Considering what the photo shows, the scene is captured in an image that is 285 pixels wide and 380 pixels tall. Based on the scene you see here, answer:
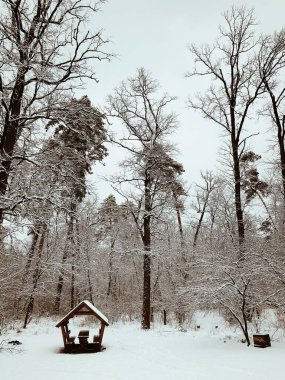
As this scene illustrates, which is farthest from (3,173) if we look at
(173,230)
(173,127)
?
(173,230)

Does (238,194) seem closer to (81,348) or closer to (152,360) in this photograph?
(152,360)

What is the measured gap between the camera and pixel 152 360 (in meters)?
8.92

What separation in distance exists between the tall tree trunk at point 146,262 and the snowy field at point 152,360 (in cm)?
269

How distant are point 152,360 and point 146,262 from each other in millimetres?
7721

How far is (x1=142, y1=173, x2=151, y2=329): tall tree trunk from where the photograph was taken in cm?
1579

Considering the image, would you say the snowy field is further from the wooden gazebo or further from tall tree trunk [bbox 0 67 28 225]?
Result: tall tree trunk [bbox 0 67 28 225]

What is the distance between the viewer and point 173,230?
31359 millimetres

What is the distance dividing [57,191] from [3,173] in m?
1.94

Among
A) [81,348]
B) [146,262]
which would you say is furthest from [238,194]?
[81,348]

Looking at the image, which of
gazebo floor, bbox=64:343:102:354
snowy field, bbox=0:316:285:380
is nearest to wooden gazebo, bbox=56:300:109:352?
gazebo floor, bbox=64:343:102:354

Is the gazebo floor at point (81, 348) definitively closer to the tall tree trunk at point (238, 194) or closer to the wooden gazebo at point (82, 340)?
the wooden gazebo at point (82, 340)

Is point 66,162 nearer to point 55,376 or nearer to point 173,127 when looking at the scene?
point 55,376

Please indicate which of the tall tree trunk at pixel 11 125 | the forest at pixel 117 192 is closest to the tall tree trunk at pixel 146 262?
the forest at pixel 117 192

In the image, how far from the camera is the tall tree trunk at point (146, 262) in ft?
51.8
